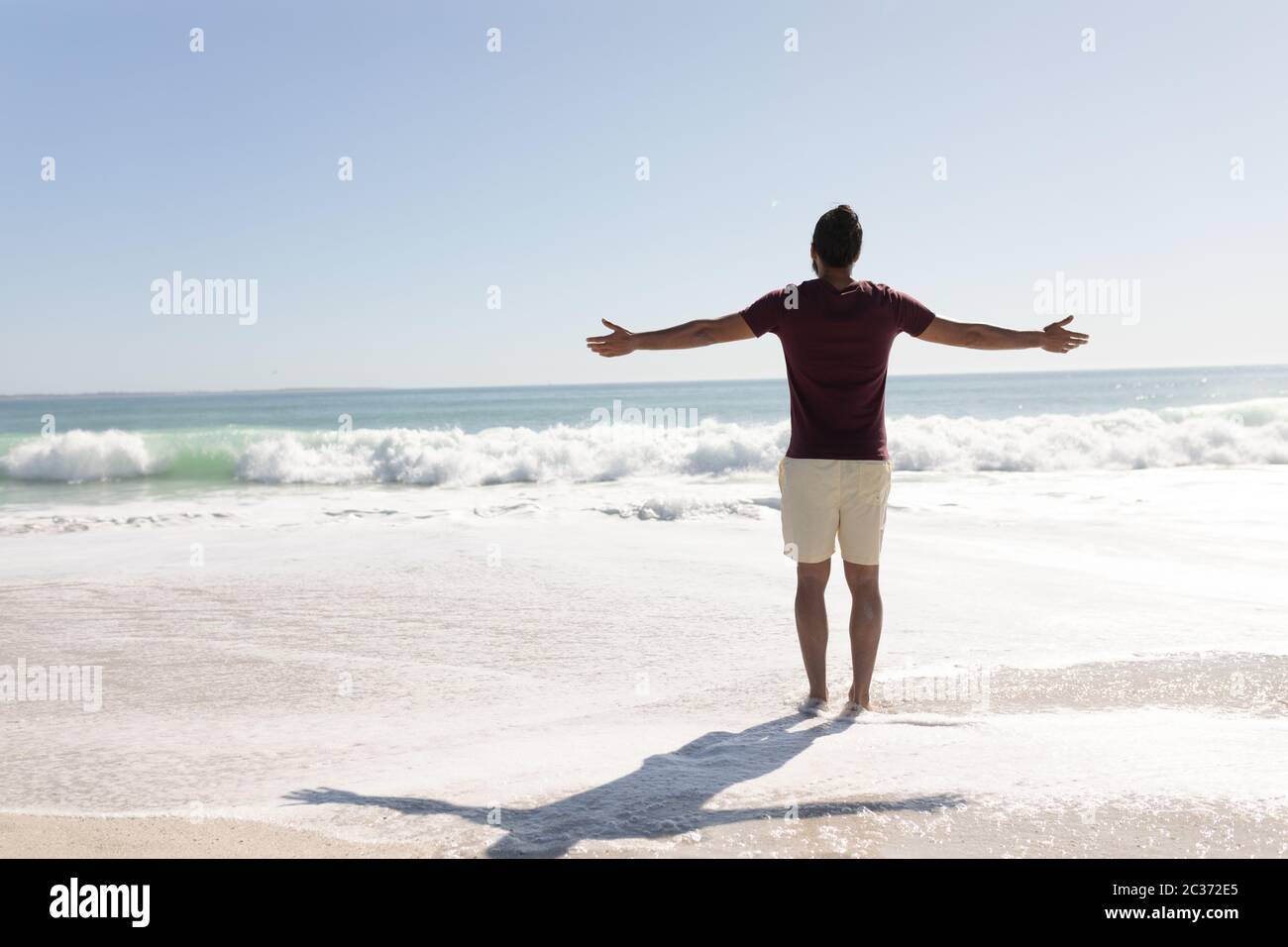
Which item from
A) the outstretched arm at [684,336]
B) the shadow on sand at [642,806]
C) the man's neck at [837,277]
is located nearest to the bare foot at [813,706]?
the shadow on sand at [642,806]

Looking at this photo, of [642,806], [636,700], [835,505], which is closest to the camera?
[642,806]

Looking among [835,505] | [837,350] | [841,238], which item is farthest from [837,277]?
[835,505]

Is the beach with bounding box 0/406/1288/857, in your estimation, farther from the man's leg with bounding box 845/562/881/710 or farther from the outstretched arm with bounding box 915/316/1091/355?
the outstretched arm with bounding box 915/316/1091/355

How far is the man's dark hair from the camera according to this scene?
134 inches

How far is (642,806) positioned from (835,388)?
5.51 ft

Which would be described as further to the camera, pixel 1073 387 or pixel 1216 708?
pixel 1073 387

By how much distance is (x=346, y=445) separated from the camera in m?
20.3

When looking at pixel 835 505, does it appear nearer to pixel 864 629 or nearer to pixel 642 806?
pixel 864 629

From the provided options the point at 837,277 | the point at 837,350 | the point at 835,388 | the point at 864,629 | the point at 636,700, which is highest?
the point at 837,277

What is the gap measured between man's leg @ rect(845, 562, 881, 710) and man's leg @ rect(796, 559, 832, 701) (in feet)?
0.36

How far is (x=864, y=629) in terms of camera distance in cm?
354
